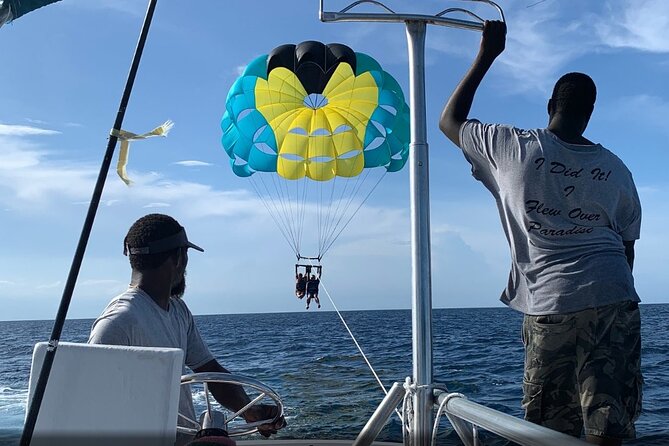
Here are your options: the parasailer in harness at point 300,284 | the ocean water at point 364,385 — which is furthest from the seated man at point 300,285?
the ocean water at point 364,385

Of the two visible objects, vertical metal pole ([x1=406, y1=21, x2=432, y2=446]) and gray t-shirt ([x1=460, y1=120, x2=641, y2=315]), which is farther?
vertical metal pole ([x1=406, y1=21, x2=432, y2=446])

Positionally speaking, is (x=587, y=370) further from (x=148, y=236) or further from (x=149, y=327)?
(x=148, y=236)

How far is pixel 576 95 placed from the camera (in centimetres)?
215

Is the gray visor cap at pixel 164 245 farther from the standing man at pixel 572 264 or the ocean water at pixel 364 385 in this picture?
the ocean water at pixel 364 385

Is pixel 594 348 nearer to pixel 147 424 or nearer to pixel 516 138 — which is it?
pixel 516 138

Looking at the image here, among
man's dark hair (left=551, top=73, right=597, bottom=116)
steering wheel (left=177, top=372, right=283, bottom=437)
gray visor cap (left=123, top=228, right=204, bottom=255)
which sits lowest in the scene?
steering wheel (left=177, top=372, right=283, bottom=437)

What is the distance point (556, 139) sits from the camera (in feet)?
6.89

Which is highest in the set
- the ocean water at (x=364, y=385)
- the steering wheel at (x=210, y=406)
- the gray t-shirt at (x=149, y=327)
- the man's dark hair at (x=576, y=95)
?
the man's dark hair at (x=576, y=95)

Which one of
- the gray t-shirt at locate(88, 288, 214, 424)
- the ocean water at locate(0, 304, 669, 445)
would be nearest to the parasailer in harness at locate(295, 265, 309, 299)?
the ocean water at locate(0, 304, 669, 445)

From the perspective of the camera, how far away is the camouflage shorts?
6.24ft

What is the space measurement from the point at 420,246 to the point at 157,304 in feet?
3.74

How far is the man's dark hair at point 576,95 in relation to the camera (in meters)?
2.15

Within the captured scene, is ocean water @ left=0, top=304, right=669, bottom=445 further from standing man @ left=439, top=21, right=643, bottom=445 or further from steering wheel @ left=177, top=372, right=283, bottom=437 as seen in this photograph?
standing man @ left=439, top=21, right=643, bottom=445

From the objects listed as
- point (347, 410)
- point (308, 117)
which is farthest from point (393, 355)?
point (308, 117)
